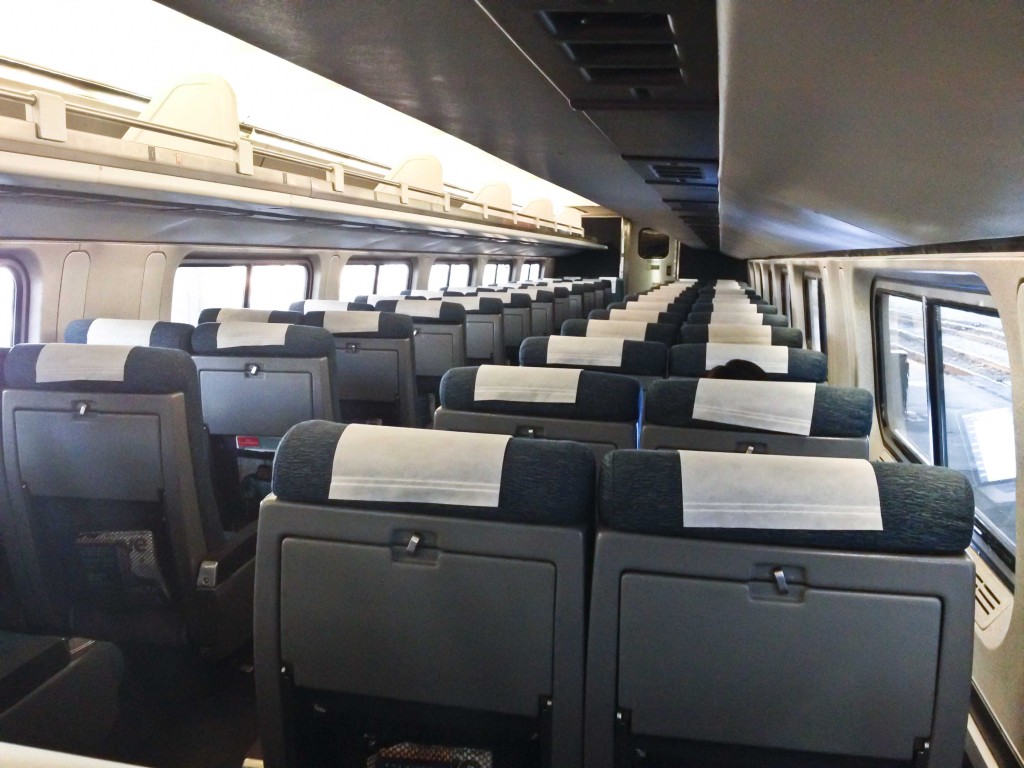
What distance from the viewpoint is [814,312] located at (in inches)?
368

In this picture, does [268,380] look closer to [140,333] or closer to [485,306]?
[140,333]

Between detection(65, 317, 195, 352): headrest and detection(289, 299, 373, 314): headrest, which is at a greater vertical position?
detection(289, 299, 373, 314): headrest

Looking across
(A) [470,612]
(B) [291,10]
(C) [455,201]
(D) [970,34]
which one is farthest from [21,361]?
(C) [455,201]

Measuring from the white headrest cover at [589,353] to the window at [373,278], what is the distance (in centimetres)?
606

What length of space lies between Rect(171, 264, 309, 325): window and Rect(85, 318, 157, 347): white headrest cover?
1.88 metres

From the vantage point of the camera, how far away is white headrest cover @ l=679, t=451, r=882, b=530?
1449 millimetres

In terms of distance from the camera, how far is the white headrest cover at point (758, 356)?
382cm

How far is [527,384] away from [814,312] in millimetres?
7468

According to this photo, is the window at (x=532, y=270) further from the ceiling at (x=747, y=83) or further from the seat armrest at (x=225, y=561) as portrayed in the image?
the seat armrest at (x=225, y=561)

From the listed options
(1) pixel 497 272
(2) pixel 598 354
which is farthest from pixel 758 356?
(1) pixel 497 272

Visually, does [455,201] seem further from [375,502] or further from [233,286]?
[375,502]

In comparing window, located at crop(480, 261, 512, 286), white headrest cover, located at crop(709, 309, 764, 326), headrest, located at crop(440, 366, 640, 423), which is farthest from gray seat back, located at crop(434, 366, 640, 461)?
window, located at crop(480, 261, 512, 286)

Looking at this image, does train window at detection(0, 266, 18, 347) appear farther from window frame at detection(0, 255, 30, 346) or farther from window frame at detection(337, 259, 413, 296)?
window frame at detection(337, 259, 413, 296)

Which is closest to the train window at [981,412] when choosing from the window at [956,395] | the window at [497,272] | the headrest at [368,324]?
the window at [956,395]
